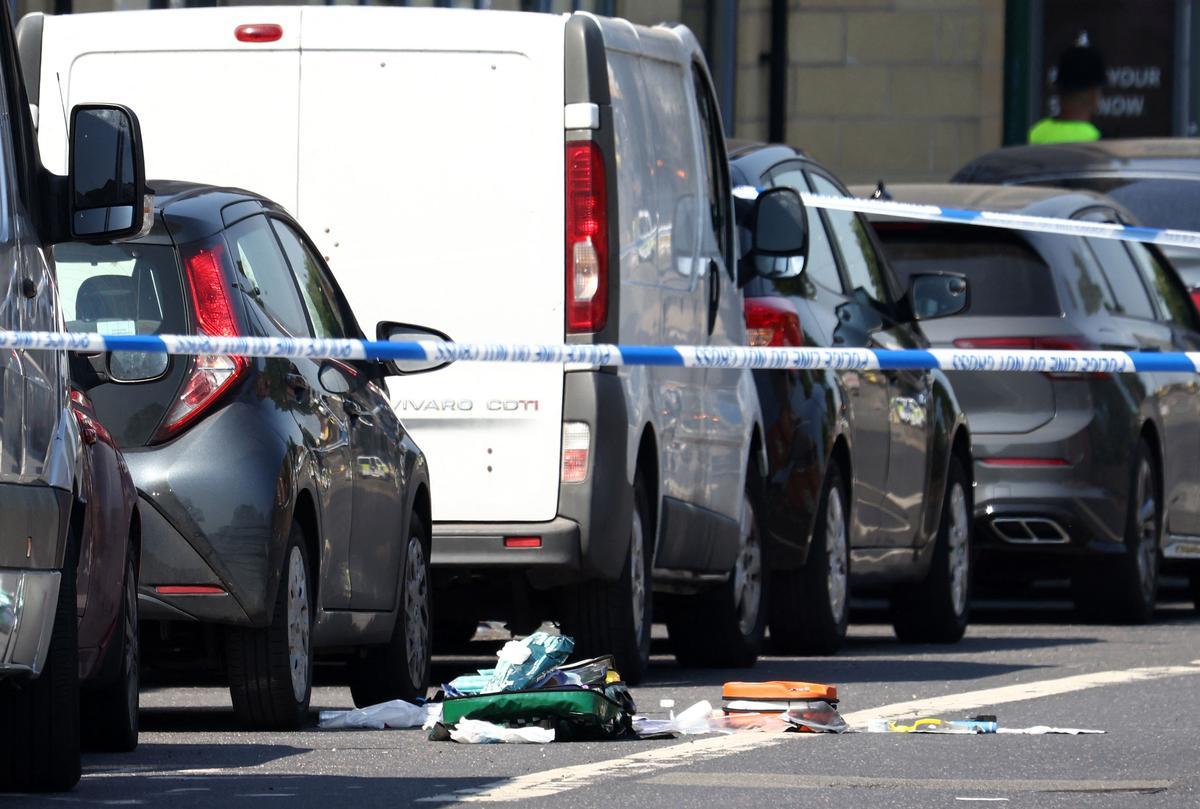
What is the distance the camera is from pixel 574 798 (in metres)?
6.92

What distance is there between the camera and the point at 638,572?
34.6 feet

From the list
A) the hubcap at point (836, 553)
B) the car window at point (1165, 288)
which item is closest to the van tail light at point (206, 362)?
the hubcap at point (836, 553)

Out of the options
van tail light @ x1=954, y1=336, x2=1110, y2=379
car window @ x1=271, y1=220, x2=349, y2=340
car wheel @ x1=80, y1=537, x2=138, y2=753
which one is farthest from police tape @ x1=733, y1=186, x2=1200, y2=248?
car wheel @ x1=80, y1=537, x2=138, y2=753

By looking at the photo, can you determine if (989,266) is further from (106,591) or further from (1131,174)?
(106,591)

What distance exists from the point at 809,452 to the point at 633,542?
1641mm

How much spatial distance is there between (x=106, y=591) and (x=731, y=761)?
1.51 meters

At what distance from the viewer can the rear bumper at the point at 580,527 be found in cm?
996

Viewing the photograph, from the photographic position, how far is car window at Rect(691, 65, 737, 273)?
38.1 ft

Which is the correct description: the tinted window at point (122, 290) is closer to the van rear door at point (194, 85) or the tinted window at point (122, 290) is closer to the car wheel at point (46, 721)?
the van rear door at point (194, 85)

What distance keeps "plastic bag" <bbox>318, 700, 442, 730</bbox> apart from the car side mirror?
998mm

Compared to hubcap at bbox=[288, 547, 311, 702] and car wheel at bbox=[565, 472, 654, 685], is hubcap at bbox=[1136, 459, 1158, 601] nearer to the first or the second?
car wheel at bbox=[565, 472, 654, 685]

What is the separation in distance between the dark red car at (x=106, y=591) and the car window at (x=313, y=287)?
54.0 inches

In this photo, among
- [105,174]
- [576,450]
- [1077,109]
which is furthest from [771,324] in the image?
[1077,109]

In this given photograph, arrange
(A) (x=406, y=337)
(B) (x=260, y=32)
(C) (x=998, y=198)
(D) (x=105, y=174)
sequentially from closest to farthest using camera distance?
(D) (x=105, y=174) < (A) (x=406, y=337) < (B) (x=260, y=32) < (C) (x=998, y=198)
